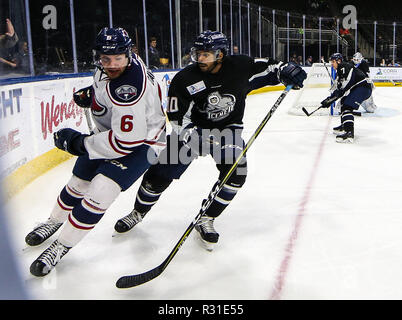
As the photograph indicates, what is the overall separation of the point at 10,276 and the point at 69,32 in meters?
4.74

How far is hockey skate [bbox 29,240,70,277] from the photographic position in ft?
5.84

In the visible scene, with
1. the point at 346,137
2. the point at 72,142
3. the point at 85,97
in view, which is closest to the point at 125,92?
the point at 72,142

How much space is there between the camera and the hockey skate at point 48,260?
5.84 ft

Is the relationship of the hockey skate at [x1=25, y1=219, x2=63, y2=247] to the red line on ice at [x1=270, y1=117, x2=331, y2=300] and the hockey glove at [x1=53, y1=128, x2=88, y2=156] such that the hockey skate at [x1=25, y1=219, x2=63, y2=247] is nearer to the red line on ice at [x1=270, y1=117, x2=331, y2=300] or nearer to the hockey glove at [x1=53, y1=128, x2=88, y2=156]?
the hockey glove at [x1=53, y1=128, x2=88, y2=156]

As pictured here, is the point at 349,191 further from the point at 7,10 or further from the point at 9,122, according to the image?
the point at 7,10

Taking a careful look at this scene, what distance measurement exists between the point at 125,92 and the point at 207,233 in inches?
32.0

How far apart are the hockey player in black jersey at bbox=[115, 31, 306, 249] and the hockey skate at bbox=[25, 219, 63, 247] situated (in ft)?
1.57

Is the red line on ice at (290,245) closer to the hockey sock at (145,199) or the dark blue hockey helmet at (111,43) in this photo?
the hockey sock at (145,199)

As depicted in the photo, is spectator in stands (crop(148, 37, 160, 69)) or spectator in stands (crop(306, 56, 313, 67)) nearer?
spectator in stands (crop(148, 37, 160, 69))

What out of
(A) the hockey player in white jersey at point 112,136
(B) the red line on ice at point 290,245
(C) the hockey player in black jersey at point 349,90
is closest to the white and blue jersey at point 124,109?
(A) the hockey player in white jersey at point 112,136

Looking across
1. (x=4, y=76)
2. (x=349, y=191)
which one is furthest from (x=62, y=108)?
(x=349, y=191)

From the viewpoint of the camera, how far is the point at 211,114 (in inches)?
84.7

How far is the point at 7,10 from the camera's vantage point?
11.6 ft

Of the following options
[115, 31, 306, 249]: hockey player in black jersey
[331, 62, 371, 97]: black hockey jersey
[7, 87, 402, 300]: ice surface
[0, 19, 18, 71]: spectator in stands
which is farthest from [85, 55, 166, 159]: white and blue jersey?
[331, 62, 371, 97]: black hockey jersey
